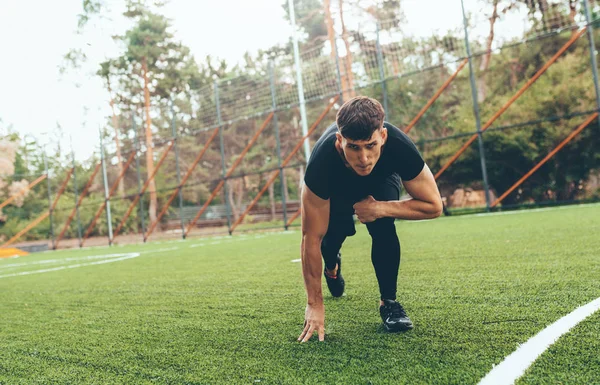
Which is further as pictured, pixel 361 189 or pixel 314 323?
pixel 361 189

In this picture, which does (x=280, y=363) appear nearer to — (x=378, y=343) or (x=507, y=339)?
(x=378, y=343)

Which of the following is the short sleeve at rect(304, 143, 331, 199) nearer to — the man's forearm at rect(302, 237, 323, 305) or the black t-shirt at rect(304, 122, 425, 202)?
the black t-shirt at rect(304, 122, 425, 202)

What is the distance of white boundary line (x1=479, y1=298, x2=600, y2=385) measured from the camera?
1.42 m

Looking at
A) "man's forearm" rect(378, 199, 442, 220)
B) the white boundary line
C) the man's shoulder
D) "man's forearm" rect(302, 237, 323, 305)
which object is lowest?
the white boundary line

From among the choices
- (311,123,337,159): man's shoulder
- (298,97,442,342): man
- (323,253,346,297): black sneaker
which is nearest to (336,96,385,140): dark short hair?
(298,97,442,342): man

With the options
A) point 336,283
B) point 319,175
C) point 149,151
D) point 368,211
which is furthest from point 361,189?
point 149,151

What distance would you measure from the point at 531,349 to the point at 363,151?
0.88 metres

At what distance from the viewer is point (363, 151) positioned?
184cm

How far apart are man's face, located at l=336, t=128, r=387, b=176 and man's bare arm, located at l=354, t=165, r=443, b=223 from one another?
198 mm

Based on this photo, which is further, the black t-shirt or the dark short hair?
the black t-shirt

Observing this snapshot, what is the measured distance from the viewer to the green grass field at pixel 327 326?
163cm

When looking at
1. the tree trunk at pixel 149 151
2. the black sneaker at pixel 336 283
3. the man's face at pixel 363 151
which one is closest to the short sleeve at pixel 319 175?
the man's face at pixel 363 151

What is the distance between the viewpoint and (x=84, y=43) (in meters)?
25.7

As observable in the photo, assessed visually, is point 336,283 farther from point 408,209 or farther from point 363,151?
point 363,151
